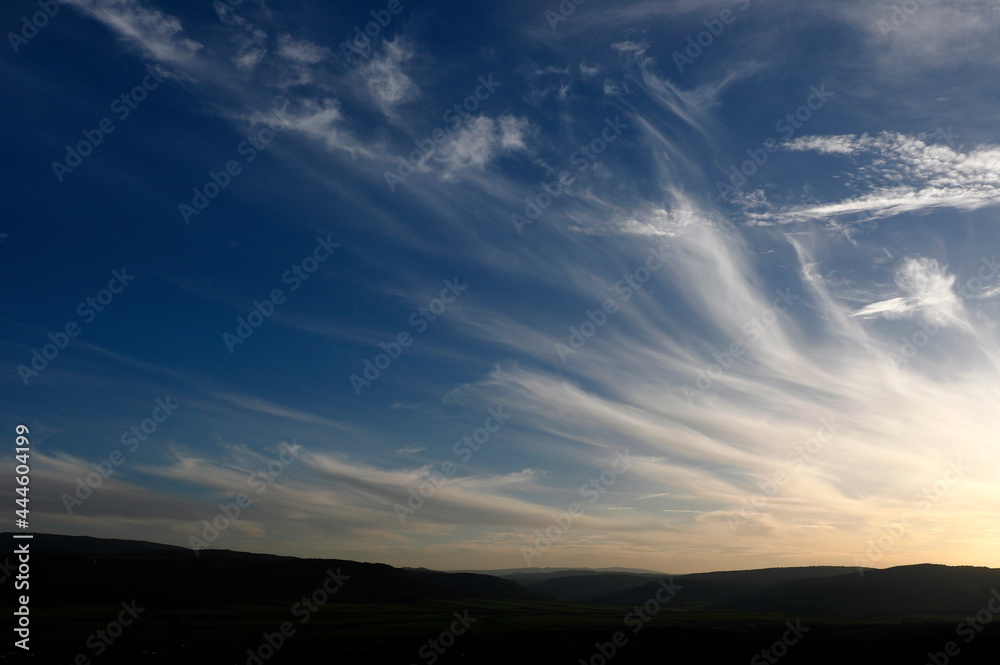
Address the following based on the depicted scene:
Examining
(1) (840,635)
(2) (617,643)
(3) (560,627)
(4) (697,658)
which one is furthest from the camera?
(3) (560,627)

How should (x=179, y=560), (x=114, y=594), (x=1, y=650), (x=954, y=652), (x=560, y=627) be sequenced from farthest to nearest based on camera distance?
(x=179, y=560) < (x=114, y=594) < (x=560, y=627) < (x=954, y=652) < (x=1, y=650)

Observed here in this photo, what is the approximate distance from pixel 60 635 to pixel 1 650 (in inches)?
609

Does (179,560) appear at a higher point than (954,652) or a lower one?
higher

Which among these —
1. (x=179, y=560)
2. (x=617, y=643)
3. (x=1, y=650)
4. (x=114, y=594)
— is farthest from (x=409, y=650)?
(x=179, y=560)

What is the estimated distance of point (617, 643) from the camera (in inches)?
3406

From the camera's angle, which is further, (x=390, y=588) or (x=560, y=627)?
(x=390, y=588)

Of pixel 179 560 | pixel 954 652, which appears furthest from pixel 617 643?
pixel 179 560

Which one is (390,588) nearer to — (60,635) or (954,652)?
(60,635)

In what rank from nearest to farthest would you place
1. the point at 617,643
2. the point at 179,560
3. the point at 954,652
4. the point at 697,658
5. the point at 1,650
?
the point at 1,650
the point at 697,658
the point at 954,652
the point at 617,643
the point at 179,560

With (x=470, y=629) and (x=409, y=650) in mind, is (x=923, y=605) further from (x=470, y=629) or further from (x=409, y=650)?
(x=409, y=650)

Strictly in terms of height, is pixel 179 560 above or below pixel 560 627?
above

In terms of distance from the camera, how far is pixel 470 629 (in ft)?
346

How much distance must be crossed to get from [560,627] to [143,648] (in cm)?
7092

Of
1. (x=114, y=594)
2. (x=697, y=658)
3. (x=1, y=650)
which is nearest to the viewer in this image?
(x=1, y=650)
